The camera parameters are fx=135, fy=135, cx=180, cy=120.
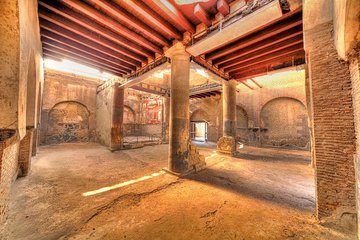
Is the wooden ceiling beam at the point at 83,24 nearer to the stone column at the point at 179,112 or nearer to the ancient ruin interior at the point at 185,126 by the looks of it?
the ancient ruin interior at the point at 185,126

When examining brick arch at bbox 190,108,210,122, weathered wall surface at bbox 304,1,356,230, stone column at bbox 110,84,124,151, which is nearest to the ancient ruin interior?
weathered wall surface at bbox 304,1,356,230

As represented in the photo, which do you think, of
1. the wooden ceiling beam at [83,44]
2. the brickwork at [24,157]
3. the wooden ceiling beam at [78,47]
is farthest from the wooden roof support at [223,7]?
the brickwork at [24,157]

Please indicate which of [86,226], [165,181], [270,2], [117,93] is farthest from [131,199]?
[117,93]

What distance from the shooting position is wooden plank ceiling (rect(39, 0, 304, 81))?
354 centimetres

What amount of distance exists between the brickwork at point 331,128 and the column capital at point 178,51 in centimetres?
340

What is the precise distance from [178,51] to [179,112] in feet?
7.38

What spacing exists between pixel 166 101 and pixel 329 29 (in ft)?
33.5

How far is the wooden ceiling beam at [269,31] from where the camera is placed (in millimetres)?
3734

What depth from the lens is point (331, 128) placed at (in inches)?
88.5

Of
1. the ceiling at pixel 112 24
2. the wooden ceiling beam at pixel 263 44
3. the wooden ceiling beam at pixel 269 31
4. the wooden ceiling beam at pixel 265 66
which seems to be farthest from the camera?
the wooden ceiling beam at pixel 265 66

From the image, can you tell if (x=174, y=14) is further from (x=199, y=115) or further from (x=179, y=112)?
(x=199, y=115)

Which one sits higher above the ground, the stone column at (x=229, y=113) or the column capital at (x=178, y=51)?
the column capital at (x=178, y=51)

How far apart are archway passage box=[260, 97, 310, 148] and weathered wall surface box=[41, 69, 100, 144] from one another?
571 inches

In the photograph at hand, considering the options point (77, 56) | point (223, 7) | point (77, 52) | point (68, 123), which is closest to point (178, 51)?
point (223, 7)
